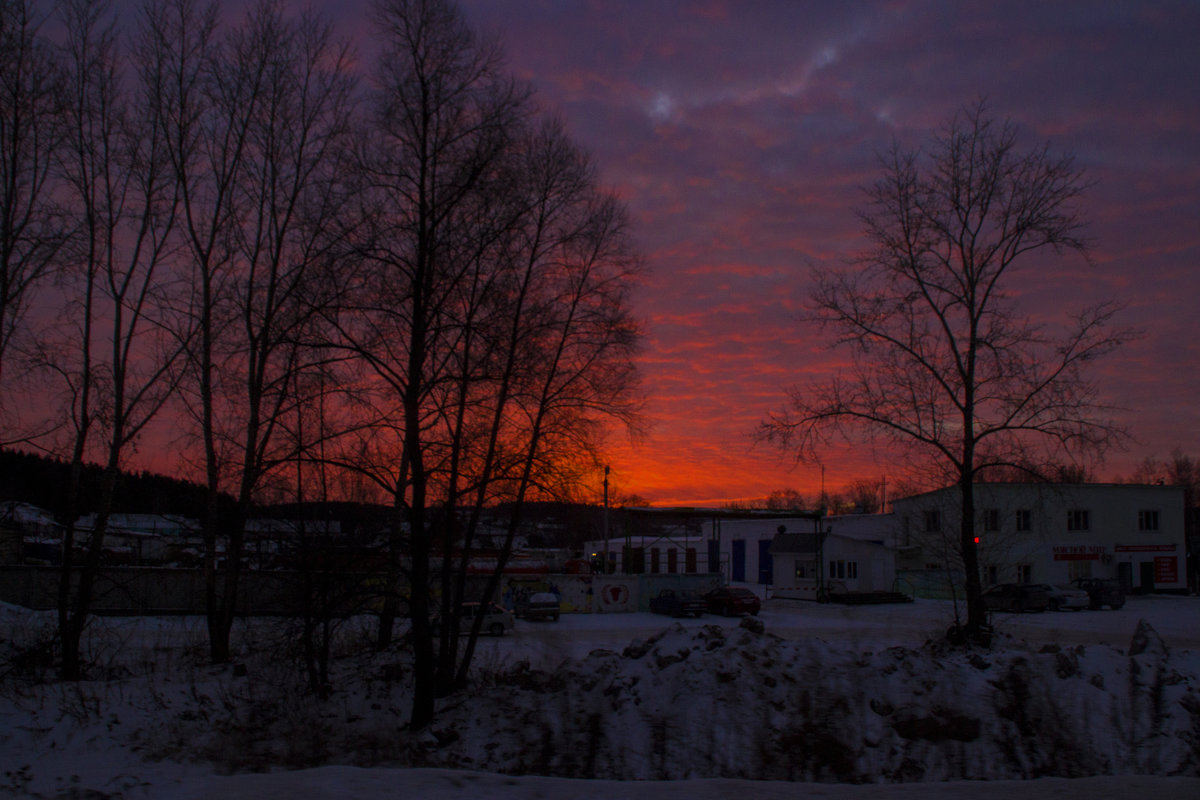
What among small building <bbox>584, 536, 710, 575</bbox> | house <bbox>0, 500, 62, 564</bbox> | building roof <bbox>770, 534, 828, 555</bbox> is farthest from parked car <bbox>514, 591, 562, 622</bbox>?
small building <bbox>584, 536, 710, 575</bbox>

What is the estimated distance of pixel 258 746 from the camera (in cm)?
1352

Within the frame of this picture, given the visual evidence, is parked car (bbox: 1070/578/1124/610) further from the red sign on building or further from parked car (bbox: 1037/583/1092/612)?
the red sign on building

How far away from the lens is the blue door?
2566 inches

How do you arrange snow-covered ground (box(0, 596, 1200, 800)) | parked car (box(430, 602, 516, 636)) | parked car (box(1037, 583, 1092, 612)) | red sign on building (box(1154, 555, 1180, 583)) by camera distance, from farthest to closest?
1. red sign on building (box(1154, 555, 1180, 583))
2. parked car (box(1037, 583, 1092, 612))
3. parked car (box(430, 602, 516, 636))
4. snow-covered ground (box(0, 596, 1200, 800))

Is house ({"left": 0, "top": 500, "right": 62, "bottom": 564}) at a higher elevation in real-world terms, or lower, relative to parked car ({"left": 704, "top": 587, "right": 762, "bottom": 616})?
higher

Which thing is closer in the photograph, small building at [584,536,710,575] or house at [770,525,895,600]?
house at [770,525,895,600]

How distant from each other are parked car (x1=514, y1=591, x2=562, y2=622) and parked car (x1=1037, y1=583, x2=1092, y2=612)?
25783 millimetres

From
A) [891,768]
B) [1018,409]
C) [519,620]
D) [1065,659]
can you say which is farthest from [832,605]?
[891,768]

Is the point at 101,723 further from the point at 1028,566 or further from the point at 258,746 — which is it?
the point at 1028,566

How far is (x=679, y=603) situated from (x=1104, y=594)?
922 inches

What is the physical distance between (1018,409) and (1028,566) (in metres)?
38.5

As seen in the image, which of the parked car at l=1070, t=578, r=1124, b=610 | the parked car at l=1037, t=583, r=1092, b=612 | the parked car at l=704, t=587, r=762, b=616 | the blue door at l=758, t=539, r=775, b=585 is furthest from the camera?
the blue door at l=758, t=539, r=775, b=585

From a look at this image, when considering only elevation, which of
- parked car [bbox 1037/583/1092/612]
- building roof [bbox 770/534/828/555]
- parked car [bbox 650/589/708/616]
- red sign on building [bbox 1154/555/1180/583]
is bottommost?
parked car [bbox 650/589/708/616]

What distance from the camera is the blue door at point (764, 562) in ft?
214
